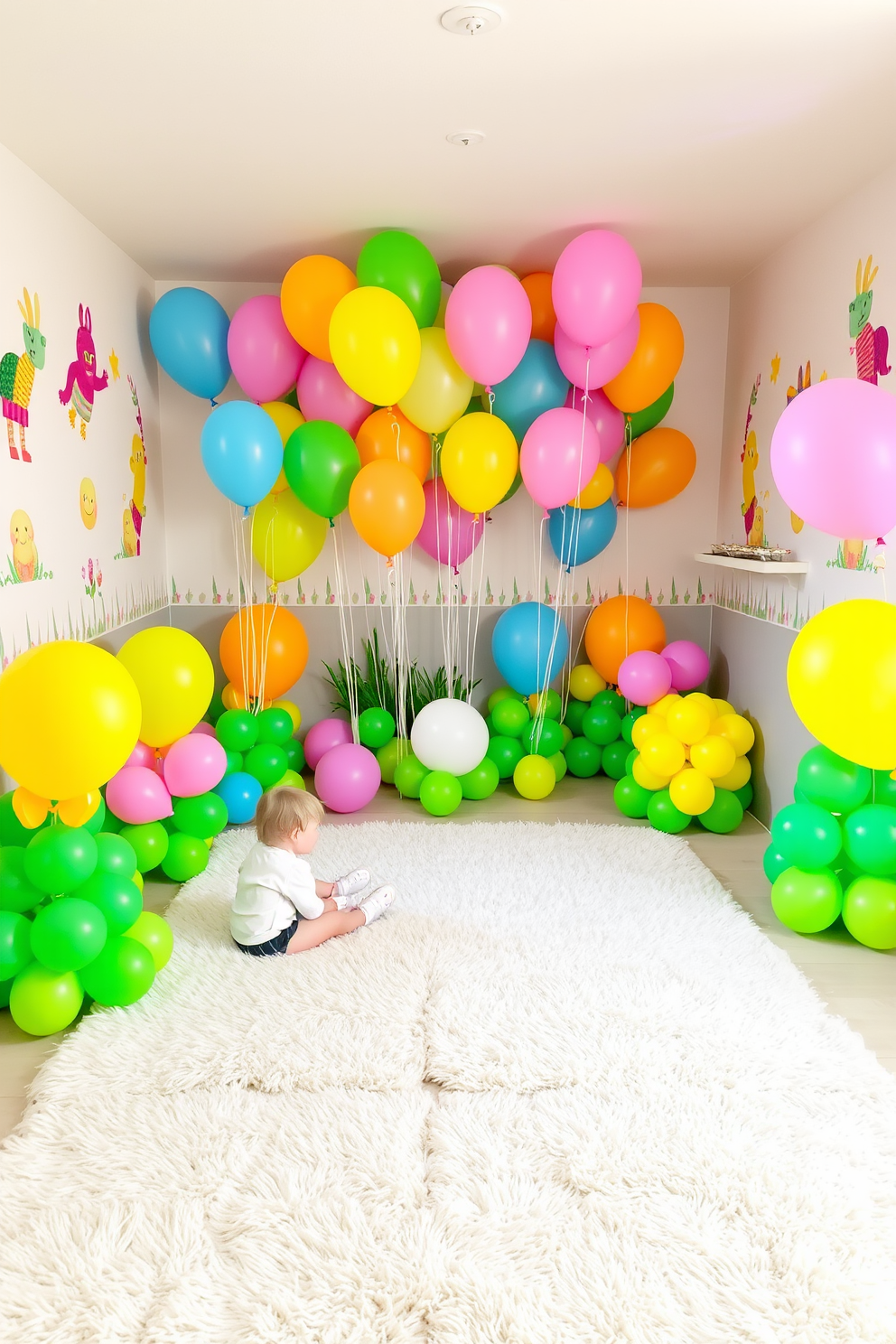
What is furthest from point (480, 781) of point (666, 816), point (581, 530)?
point (581, 530)

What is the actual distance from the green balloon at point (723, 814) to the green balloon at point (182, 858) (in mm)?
1846

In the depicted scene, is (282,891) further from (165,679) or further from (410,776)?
(410,776)

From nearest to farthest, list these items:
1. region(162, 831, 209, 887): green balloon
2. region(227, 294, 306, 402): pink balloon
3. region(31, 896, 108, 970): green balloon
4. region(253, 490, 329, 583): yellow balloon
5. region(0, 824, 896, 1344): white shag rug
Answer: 1. region(0, 824, 896, 1344): white shag rug
2. region(31, 896, 108, 970): green balloon
3. region(162, 831, 209, 887): green balloon
4. region(227, 294, 306, 402): pink balloon
5. region(253, 490, 329, 583): yellow balloon

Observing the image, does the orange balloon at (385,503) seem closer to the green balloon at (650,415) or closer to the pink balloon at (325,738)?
the pink balloon at (325,738)

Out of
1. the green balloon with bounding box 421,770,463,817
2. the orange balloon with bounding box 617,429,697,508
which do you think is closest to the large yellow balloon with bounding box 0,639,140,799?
the green balloon with bounding box 421,770,463,817

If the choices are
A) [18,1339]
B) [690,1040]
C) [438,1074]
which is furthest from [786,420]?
[18,1339]

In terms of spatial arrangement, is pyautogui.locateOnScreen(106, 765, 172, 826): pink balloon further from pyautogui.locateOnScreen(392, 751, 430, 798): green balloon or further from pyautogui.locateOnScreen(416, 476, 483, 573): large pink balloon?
pyautogui.locateOnScreen(416, 476, 483, 573): large pink balloon

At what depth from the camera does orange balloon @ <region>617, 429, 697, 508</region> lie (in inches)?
163

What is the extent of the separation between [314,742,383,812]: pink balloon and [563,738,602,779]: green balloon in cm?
93

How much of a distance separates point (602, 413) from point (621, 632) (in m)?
0.92

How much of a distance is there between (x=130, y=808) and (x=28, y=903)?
2.12 ft

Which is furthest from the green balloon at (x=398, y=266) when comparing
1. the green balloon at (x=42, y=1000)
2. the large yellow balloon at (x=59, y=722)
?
the green balloon at (x=42, y=1000)

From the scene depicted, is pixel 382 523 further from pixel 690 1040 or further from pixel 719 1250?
pixel 719 1250

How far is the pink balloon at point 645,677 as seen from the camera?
3832 millimetres
